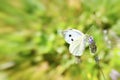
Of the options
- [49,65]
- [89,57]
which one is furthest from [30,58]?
[89,57]

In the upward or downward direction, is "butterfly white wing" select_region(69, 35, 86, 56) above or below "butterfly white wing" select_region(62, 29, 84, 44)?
below

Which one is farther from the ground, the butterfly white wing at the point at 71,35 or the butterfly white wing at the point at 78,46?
the butterfly white wing at the point at 71,35

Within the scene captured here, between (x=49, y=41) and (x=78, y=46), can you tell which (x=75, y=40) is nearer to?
(x=78, y=46)

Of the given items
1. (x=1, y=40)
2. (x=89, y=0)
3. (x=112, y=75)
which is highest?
(x=89, y=0)

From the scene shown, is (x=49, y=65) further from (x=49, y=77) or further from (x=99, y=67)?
(x=99, y=67)

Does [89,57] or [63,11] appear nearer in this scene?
[89,57]
